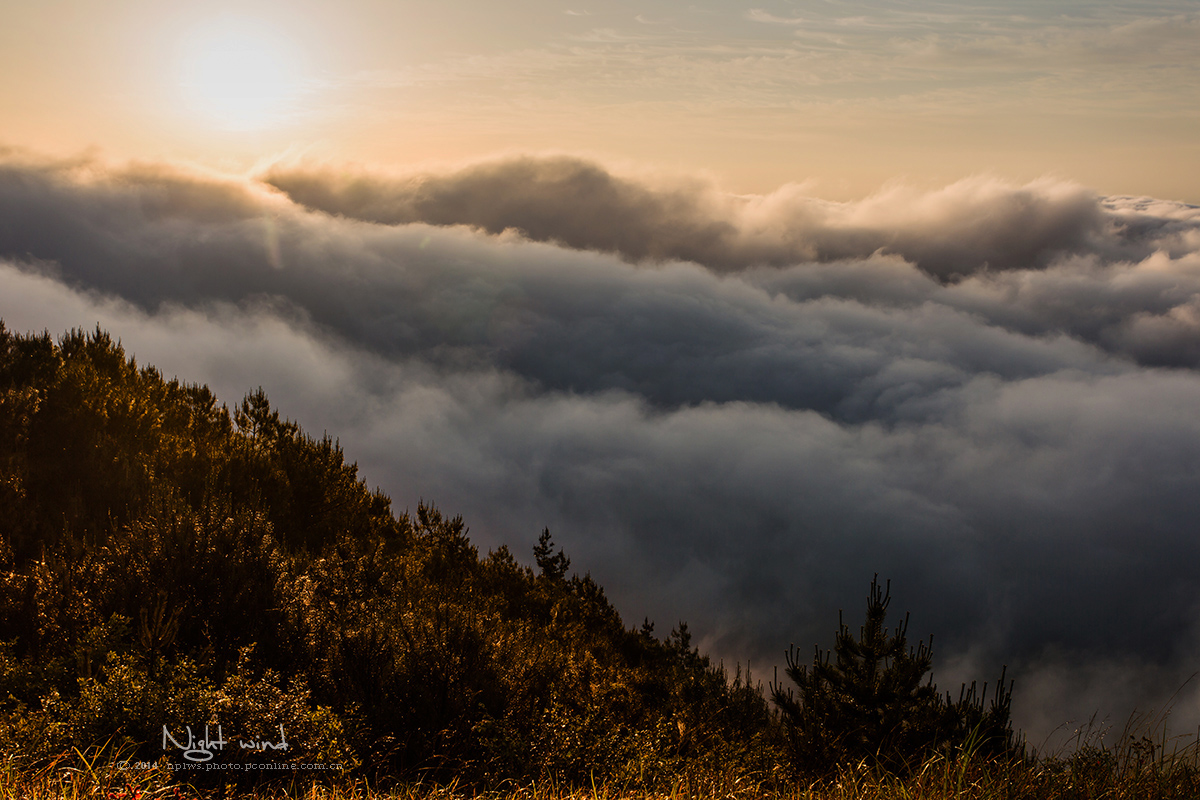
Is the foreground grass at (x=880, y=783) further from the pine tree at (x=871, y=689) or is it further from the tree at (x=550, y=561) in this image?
the tree at (x=550, y=561)

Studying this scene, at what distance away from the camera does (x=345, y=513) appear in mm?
17859

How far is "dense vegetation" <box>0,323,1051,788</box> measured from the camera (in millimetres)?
5320

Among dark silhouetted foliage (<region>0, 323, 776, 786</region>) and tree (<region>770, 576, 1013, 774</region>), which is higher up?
dark silhouetted foliage (<region>0, 323, 776, 786</region>)

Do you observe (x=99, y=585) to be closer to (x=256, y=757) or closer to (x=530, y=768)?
(x=256, y=757)

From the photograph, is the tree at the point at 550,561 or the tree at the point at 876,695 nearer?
the tree at the point at 876,695

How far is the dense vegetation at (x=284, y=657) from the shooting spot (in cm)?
532

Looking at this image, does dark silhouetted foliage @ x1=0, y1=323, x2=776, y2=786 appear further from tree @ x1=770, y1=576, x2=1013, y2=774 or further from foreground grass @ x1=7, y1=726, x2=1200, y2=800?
tree @ x1=770, y1=576, x2=1013, y2=774

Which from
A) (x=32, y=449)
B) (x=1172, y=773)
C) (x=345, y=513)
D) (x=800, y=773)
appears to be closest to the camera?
(x=1172, y=773)

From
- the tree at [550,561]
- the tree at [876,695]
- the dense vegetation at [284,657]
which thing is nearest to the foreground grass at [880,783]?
the dense vegetation at [284,657]

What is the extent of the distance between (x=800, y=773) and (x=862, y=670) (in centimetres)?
521

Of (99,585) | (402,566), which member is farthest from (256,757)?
(402,566)

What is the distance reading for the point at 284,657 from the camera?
25.8ft
